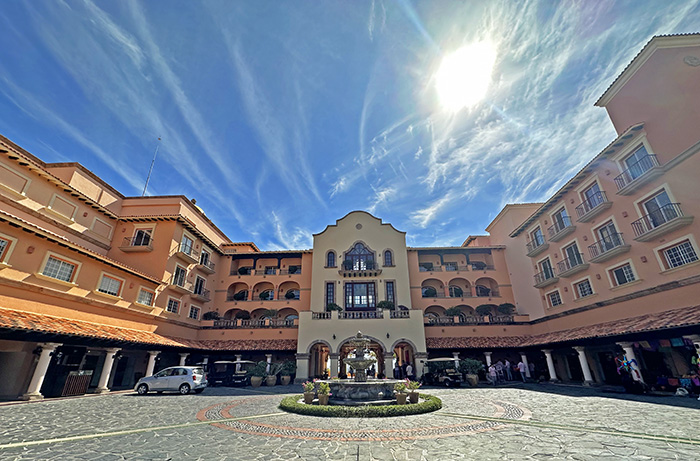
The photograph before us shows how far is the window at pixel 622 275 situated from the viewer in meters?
20.6

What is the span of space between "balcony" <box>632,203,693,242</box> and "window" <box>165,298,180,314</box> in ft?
116

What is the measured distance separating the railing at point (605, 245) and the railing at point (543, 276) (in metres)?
4.88

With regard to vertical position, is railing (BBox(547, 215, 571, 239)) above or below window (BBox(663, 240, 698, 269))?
above

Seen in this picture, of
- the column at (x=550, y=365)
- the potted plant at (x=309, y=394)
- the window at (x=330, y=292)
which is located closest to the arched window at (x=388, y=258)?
the window at (x=330, y=292)

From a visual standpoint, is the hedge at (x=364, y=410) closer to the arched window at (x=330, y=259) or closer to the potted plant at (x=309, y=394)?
the potted plant at (x=309, y=394)

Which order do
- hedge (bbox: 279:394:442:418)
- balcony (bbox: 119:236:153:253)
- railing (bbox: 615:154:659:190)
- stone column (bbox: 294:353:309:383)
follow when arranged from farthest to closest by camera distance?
balcony (bbox: 119:236:153:253)
stone column (bbox: 294:353:309:383)
railing (bbox: 615:154:659:190)
hedge (bbox: 279:394:442:418)

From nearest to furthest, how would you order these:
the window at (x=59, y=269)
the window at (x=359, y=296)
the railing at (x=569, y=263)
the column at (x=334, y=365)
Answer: the window at (x=59, y=269), the railing at (x=569, y=263), the column at (x=334, y=365), the window at (x=359, y=296)

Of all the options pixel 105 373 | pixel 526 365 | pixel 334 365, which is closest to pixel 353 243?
pixel 334 365

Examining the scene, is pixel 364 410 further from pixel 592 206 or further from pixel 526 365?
pixel 592 206

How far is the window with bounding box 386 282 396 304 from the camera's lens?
31.9m

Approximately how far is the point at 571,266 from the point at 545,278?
11.6 ft

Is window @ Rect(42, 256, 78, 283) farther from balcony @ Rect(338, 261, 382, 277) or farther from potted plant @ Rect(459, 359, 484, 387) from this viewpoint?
potted plant @ Rect(459, 359, 484, 387)

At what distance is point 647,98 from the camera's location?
19.8 meters

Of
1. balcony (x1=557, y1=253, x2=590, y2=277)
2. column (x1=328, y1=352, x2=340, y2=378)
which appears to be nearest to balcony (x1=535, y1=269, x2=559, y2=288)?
balcony (x1=557, y1=253, x2=590, y2=277)
